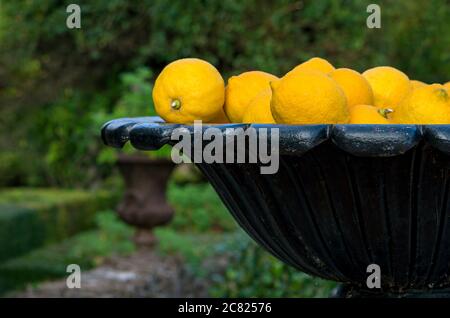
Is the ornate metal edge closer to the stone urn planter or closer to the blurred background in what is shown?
the blurred background

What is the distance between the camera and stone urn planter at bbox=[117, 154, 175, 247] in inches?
235

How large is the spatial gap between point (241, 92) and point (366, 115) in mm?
352

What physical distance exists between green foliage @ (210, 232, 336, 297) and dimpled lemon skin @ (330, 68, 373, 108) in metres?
1.98

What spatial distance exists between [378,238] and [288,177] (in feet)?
0.83

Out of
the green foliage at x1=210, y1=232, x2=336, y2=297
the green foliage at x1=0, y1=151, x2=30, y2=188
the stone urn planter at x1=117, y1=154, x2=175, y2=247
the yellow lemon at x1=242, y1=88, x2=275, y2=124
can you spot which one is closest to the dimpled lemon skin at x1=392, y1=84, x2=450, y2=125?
the yellow lemon at x1=242, y1=88, x2=275, y2=124

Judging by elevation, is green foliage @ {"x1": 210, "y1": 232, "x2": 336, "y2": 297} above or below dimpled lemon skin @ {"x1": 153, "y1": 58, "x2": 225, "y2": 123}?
below

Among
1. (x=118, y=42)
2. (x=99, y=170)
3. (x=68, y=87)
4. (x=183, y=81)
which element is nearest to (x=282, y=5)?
(x=118, y=42)

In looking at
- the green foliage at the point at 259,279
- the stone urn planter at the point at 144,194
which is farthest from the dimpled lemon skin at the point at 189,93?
the stone urn planter at the point at 144,194

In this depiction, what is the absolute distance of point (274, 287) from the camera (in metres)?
4.34

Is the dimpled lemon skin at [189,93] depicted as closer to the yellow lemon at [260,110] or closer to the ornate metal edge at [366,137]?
the yellow lemon at [260,110]

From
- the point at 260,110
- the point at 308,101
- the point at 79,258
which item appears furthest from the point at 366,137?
the point at 79,258

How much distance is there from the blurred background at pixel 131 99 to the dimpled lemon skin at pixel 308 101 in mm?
2547

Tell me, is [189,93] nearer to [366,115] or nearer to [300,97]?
[300,97]

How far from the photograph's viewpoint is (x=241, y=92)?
6.57 ft
